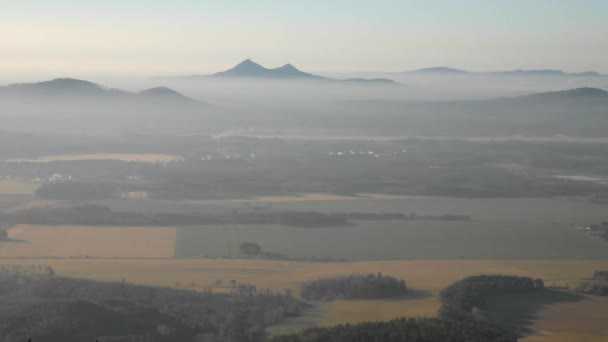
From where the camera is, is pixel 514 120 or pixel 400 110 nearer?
pixel 514 120

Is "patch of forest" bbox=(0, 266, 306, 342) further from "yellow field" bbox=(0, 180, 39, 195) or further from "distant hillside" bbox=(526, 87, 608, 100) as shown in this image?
"distant hillside" bbox=(526, 87, 608, 100)

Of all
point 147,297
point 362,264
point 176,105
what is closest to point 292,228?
point 362,264

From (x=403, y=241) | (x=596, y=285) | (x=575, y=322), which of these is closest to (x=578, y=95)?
(x=403, y=241)

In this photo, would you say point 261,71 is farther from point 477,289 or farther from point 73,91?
point 477,289

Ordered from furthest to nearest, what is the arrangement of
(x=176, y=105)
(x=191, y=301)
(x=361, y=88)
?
(x=361, y=88)
(x=176, y=105)
(x=191, y=301)

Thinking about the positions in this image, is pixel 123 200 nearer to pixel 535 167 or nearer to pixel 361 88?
pixel 535 167
